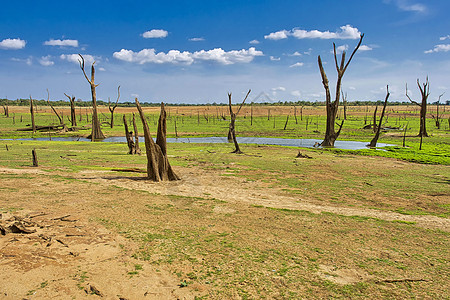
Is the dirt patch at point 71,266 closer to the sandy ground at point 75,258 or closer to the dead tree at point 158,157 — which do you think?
the sandy ground at point 75,258

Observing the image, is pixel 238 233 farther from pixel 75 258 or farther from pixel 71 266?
pixel 71 266

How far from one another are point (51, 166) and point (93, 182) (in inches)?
206

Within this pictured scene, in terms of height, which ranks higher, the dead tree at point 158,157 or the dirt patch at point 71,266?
the dead tree at point 158,157

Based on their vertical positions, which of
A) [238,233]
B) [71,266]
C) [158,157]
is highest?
[158,157]

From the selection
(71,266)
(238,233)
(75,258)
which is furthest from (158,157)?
(71,266)

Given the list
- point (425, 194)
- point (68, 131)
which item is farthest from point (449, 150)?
point (68, 131)

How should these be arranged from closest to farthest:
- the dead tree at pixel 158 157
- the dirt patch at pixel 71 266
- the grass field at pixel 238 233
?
1. the dirt patch at pixel 71 266
2. the grass field at pixel 238 233
3. the dead tree at pixel 158 157

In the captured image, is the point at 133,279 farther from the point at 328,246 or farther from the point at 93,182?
the point at 93,182

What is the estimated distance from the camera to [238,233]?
8930 mm

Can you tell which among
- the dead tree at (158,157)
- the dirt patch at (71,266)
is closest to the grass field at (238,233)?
the dirt patch at (71,266)

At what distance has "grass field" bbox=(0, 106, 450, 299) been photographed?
246 inches

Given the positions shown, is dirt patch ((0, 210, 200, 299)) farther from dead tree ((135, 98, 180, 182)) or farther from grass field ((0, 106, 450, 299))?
dead tree ((135, 98, 180, 182))

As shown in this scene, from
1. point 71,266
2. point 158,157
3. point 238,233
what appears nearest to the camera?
point 71,266

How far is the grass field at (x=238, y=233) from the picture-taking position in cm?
625
